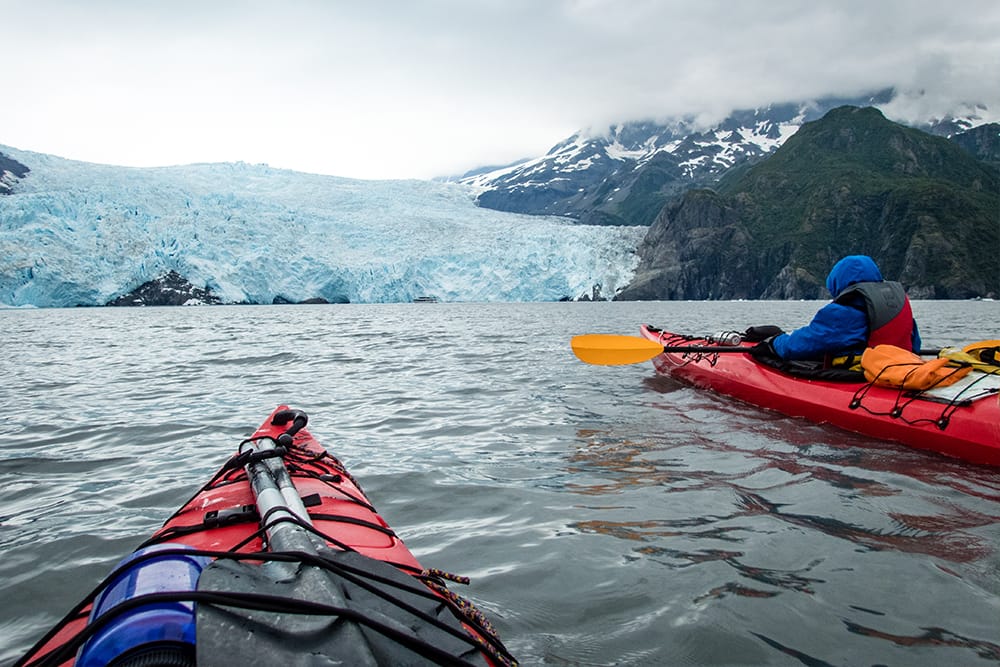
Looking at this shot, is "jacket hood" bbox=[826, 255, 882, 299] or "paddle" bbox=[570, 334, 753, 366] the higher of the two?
"jacket hood" bbox=[826, 255, 882, 299]

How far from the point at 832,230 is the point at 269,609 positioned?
298ft

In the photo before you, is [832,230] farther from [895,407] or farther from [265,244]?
[895,407]

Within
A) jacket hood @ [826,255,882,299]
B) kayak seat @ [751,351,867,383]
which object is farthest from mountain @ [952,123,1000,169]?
jacket hood @ [826,255,882,299]

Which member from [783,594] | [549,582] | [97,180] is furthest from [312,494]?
[97,180]

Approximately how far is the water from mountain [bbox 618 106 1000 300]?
5351 cm

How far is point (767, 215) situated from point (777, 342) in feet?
289

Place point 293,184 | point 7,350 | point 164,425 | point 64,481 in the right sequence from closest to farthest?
point 64,481, point 164,425, point 7,350, point 293,184

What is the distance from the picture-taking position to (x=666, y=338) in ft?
27.9

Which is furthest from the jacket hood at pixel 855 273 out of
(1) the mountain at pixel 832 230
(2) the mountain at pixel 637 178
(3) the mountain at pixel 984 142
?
(3) the mountain at pixel 984 142

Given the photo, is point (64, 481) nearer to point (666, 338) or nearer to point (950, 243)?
point (666, 338)

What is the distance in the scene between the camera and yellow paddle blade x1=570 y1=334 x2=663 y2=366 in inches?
245

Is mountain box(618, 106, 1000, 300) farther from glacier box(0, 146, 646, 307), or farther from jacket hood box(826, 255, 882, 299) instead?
jacket hood box(826, 255, 882, 299)

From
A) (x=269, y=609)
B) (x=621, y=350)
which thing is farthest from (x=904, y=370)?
(x=269, y=609)

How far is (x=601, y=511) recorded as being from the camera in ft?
10.6
